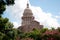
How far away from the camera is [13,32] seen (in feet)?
90.9

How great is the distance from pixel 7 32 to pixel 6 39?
200 cm

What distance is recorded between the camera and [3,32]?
2514 centimetres

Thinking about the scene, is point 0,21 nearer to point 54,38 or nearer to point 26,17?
point 54,38

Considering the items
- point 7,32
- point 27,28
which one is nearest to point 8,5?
point 7,32

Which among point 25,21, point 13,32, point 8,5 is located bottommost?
point 25,21

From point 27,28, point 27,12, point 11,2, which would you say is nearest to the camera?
point 11,2

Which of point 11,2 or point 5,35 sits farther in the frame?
point 5,35

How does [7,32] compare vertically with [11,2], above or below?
below

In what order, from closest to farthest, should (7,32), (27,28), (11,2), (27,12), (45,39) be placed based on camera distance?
(11,2) < (45,39) < (7,32) < (27,28) < (27,12)

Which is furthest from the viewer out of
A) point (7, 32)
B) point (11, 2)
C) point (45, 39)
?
point (7, 32)

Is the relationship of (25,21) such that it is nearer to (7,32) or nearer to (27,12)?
(27,12)

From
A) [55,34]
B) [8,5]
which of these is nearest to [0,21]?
[8,5]

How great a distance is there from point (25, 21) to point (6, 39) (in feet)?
173

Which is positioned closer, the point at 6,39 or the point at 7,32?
the point at 6,39
